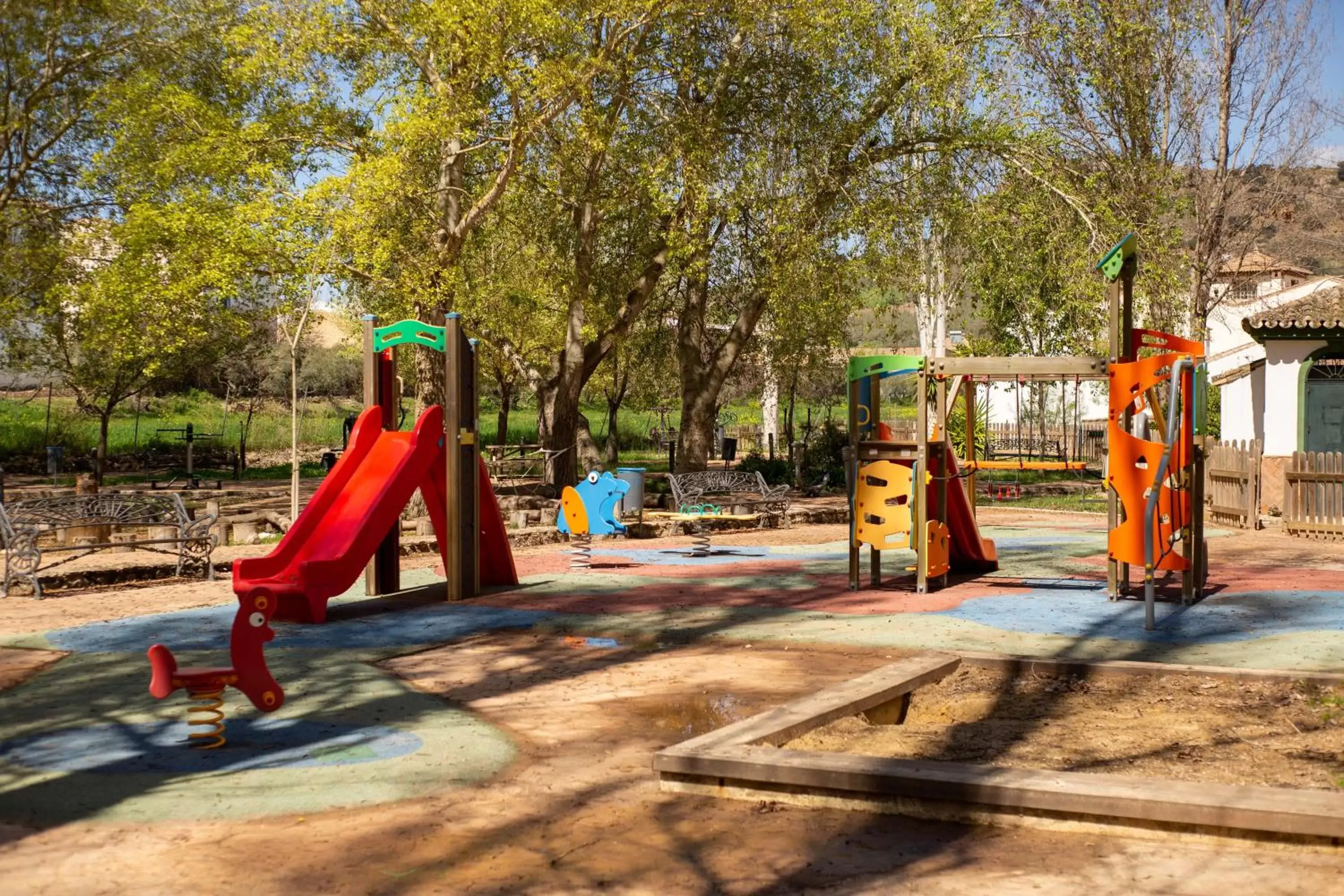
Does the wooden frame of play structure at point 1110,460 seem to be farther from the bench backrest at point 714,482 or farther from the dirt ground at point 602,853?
the bench backrest at point 714,482

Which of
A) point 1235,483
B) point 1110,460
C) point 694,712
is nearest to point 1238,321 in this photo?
point 1235,483

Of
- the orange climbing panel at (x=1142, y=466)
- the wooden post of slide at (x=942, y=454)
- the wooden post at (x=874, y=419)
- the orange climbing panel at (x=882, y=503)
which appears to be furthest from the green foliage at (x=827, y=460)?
the orange climbing panel at (x=1142, y=466)

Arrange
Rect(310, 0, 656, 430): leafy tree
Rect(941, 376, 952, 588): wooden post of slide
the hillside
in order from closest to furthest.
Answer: Rect(941, 376, 952, 588): wooden post of slide, Rect(310, 0, 656, 430): leafy tree, the hillside

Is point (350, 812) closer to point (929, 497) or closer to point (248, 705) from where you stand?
point (248, 705)

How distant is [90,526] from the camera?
1365 cm

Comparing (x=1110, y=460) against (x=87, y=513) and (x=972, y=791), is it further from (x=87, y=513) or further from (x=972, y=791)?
(x=87, y=513)

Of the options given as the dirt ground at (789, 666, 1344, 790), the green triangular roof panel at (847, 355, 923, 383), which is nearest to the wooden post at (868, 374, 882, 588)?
the green triangular roof panel at (847, 355, 923, 383)

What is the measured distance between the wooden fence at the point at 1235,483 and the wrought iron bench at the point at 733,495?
632 centimetres

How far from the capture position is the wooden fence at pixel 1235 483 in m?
19.5

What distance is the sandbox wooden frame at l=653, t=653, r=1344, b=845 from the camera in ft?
15.1

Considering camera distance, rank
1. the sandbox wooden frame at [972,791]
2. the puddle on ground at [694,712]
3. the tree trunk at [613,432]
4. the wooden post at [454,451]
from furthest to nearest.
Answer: the tree trunk at [613,432] → the wooden post at [454,451] → the puddle on ground at [694,712] → the sandbox wooden frame at [972,791]

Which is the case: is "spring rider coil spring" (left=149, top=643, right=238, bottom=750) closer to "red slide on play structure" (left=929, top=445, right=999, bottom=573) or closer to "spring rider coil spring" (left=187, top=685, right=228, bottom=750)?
"spring rider coil spring" (left=187, top=685, right=228, bottom=750)

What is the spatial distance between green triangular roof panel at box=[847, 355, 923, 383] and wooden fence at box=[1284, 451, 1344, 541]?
8891 mm

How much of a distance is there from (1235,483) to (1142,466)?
9.75m
